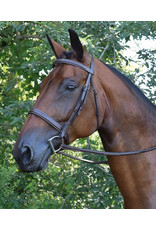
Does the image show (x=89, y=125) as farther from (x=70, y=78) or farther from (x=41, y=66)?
(x=41, y=66)

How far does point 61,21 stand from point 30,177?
100.0 inches

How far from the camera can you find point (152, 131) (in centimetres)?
293

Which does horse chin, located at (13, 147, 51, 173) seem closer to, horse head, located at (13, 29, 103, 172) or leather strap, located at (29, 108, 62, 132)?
horse head, located at (13, 29, 103, 172)

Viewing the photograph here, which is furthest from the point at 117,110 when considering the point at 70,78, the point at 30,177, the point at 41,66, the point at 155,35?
the point at 30,177

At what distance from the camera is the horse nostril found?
2480 millimetres

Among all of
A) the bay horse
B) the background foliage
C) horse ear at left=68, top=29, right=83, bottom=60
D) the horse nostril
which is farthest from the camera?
the background foliage

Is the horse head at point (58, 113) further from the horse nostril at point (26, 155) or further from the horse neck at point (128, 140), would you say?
the horse neck at point (128, 140)

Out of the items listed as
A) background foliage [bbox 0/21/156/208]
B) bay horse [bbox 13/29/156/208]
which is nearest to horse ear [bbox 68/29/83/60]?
bay horse [bbox 13/29/156/208]

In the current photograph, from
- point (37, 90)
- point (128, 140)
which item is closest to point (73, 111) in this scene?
point (128, 140)

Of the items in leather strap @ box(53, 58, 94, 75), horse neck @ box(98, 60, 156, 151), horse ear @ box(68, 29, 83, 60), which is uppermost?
horse ear @ box(68, 29, 83, 60)

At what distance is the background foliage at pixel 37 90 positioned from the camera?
178 inches

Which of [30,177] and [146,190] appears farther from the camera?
[30,177]

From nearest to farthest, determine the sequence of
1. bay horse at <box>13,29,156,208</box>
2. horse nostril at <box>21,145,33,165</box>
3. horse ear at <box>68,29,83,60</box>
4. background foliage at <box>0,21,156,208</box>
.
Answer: horse nostril at <box>21,145,33,165</box>, bay horse at <box>13,29,156,208</box>, horse ear at <box>68,29,83,60</box>, background foliage at <box>0,21,156,208</box>

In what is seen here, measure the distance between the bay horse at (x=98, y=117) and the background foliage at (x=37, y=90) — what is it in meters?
1.48
